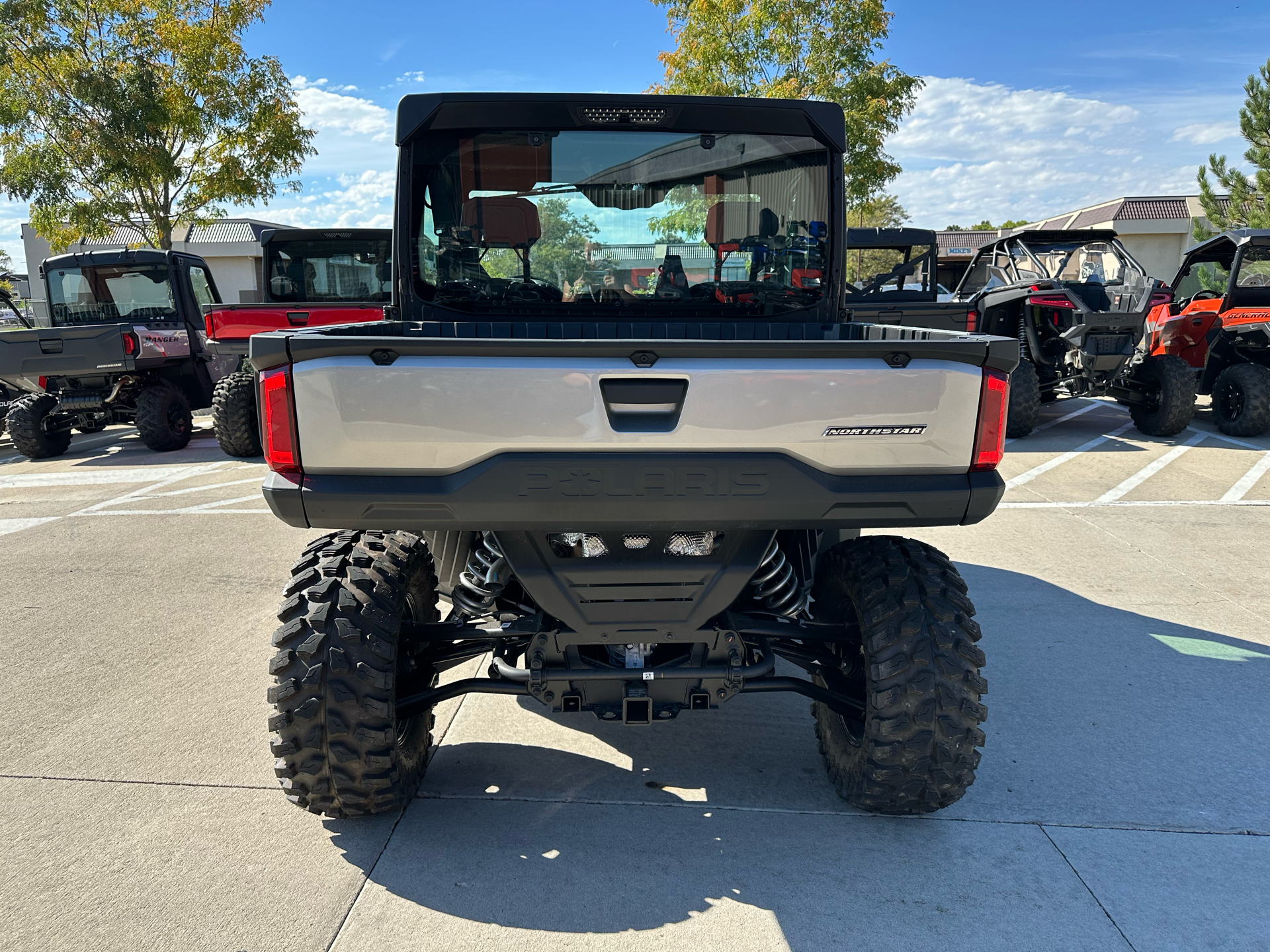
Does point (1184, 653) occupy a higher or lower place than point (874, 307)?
lower

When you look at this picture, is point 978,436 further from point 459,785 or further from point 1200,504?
point 1200,504

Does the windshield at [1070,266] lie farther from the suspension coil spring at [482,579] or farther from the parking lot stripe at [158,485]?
the parking lot stripe at [158,485]

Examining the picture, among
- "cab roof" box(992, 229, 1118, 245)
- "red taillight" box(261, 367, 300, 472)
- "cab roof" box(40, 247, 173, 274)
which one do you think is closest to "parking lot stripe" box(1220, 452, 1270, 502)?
"cab roof" box(992, 229, 1118, 245)

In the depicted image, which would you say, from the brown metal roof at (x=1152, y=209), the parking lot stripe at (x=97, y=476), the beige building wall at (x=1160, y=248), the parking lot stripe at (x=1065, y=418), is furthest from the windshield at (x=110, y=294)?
the brown metal roof at (x=1152, y=209)

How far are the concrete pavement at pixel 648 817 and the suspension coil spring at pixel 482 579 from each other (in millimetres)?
621

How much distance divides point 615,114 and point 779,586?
183 cm

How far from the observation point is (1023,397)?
900 cm

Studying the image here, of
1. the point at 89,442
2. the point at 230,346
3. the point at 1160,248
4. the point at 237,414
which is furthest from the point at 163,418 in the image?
the point at 1160,248

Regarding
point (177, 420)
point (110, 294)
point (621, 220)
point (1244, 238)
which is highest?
point (1244, 238)

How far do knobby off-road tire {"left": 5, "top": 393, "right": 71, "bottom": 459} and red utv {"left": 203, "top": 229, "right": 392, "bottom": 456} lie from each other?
2046 millimetres

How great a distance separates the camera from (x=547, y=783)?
299cm

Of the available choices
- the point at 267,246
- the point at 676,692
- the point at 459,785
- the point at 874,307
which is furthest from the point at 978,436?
the point at 267,246

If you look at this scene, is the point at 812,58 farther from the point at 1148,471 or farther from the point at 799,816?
the point at 799,816

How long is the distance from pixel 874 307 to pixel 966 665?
300 inches
